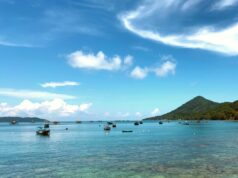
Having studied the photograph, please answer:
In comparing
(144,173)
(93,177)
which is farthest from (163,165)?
(93,177)

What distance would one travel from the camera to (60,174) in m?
37.9

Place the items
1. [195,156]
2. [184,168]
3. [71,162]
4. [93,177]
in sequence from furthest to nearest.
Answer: [195,156]
[71,162]
[184,168]
[93,177]

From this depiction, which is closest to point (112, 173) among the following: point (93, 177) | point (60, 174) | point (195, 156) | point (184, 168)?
point (93, 177)

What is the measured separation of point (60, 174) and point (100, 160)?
38.9 ft

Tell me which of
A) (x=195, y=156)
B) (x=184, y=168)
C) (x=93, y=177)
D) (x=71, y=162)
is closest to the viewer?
(x=93, y=177)

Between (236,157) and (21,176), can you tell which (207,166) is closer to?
(236,157)

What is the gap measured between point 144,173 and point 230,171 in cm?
1076

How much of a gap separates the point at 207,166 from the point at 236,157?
33.8 feet

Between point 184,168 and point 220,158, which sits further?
point 220,158

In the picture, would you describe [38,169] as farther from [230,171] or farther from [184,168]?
[230,171]

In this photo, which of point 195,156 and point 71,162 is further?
point 195,156

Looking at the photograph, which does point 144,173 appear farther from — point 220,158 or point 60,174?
point 220,158

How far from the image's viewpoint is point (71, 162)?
155 feet

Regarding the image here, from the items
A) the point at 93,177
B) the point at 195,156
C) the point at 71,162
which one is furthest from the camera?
the point at 195,156
